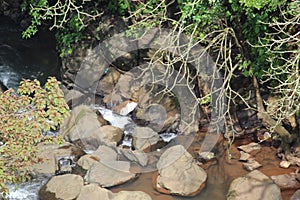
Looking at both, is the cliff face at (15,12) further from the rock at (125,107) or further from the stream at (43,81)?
the rock at (125,107)

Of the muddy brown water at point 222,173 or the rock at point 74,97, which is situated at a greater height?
the rock at point 74,97

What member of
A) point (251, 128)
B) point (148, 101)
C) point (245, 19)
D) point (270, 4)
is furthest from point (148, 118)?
point (270, 4)

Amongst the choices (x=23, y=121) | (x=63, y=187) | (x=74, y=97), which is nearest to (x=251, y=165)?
(x=63, y=187)

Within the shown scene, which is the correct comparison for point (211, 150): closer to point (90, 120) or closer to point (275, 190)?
point (275, 190)

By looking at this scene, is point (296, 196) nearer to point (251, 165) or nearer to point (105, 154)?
point (251, 165)

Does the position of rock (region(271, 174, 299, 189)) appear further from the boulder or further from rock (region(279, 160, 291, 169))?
the boulder

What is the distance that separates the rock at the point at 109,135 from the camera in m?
7.23

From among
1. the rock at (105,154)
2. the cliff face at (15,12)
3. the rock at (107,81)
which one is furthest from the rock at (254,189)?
the cliff face at (15,12)

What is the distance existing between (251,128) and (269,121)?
1.11 m

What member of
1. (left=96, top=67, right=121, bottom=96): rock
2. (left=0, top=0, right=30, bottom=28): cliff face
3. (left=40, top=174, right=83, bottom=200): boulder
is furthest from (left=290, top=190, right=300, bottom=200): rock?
(left=0, top=0, right=30, bottom=28): cliff face

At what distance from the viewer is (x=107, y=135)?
7316mm

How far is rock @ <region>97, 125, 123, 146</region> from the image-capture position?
7.23 m

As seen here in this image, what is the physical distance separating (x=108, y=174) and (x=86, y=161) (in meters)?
0.62

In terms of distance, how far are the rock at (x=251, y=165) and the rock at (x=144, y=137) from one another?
1.83m
